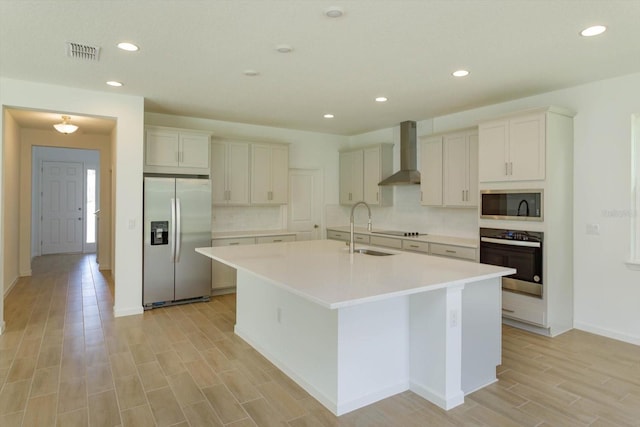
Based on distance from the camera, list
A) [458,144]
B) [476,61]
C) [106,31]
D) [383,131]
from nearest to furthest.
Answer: [106,31], [476,61], [458,144], [383,131]

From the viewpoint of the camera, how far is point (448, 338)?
2.52 meters

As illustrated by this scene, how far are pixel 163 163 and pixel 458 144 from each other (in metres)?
3.80

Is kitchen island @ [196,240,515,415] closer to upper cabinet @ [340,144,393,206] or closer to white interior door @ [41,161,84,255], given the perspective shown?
upper cabinet @ [340,144,393,206]

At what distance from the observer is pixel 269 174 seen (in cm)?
615

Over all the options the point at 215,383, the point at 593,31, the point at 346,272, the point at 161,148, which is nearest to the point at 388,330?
the point at 346,272

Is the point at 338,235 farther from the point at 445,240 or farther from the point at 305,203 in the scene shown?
the point at 445,240

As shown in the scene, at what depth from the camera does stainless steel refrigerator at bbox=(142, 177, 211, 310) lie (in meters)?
4.81

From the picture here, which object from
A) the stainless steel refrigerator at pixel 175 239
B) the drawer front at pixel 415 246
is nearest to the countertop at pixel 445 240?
the drawer front at pixel 415 246

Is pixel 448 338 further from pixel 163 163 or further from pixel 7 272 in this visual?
pixel 7 272

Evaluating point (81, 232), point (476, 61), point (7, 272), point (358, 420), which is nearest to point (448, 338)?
point (358, 420)

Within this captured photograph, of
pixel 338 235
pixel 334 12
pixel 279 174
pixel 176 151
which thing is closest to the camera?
pixel 334 12

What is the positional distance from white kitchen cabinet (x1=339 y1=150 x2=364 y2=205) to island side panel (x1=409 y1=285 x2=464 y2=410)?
410cm

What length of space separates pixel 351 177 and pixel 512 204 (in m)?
3.11

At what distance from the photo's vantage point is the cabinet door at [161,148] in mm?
4934
